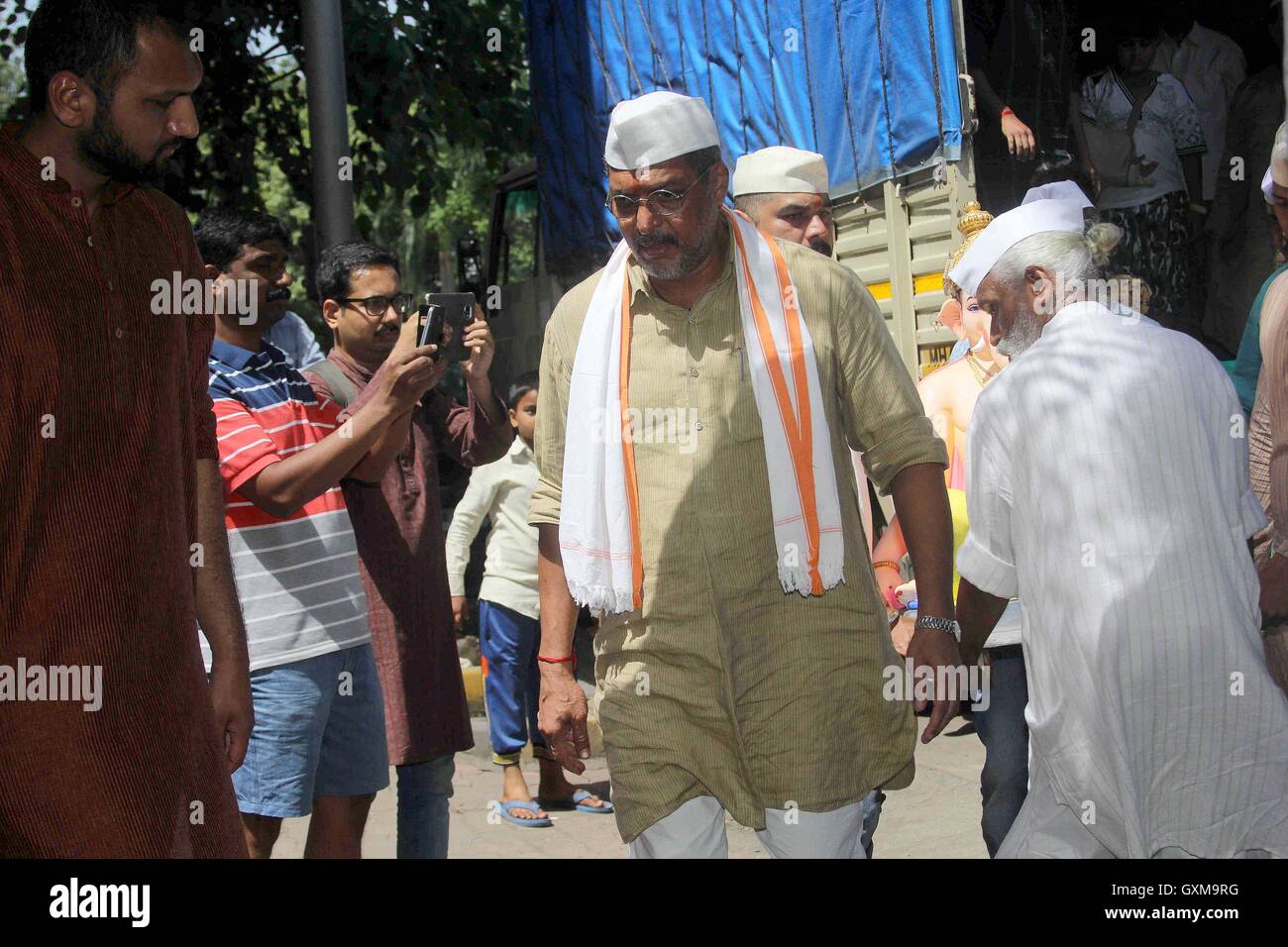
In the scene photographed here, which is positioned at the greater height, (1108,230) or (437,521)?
(1108,230)

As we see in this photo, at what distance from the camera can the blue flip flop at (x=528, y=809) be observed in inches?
271

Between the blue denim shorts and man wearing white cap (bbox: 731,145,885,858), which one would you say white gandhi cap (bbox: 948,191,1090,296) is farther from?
the blue denim shorts

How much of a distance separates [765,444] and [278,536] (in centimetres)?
144

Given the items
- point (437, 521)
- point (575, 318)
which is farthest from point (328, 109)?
point (575, 318)

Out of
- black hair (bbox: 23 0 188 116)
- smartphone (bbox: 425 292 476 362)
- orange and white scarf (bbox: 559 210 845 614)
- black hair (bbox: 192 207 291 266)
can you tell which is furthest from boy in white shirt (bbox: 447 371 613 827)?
black hair (bbox: 23 0 188 116)

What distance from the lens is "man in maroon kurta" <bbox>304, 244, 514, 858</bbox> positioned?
4.56 meters

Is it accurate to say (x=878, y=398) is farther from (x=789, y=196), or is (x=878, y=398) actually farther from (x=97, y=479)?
(x=97, y=479)

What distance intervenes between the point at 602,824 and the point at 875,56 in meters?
3.80

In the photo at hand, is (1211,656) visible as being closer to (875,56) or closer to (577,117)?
(875,56)

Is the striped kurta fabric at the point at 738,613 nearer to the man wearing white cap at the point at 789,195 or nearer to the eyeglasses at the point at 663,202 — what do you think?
the eyeglasses at the point at 663,202

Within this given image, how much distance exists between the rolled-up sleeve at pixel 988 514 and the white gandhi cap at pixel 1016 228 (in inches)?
14.6

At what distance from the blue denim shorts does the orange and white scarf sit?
0.86 m

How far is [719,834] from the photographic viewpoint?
11.7ft

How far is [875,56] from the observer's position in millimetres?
7402
